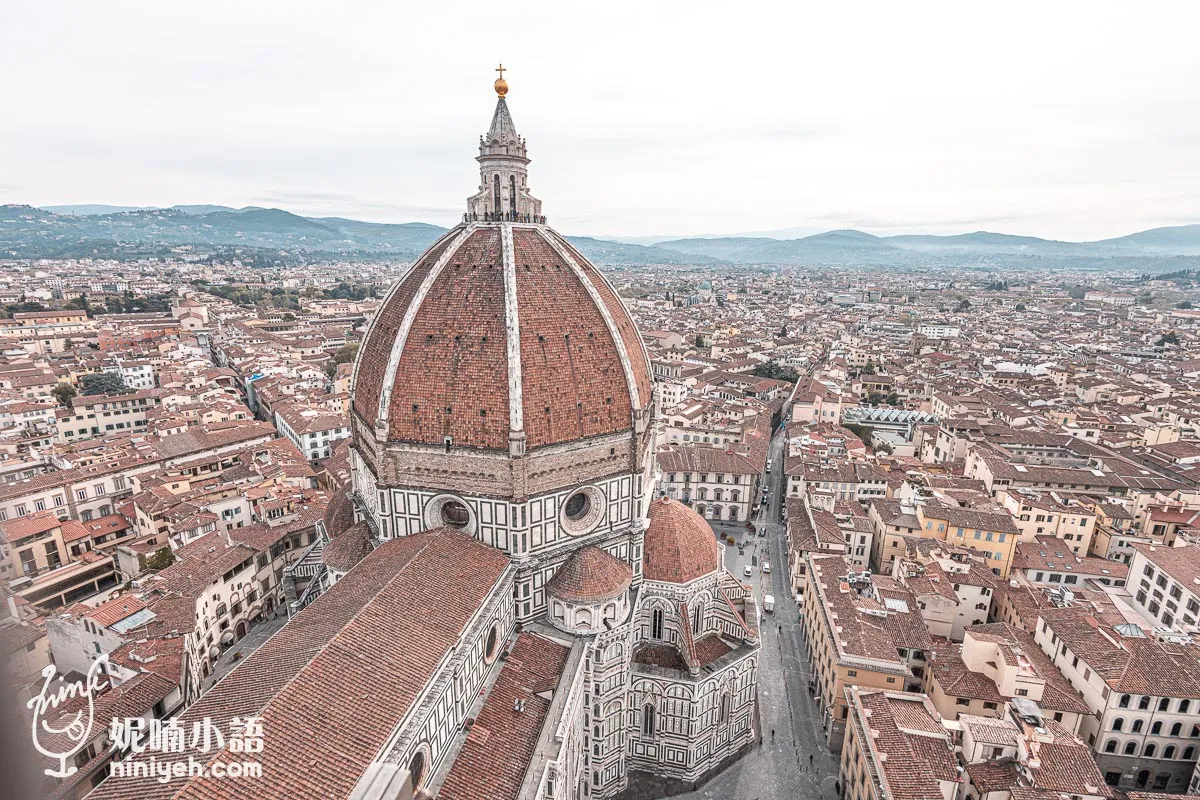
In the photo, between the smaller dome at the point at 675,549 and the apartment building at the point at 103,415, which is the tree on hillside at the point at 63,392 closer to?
the apartment building at the point at 103,415

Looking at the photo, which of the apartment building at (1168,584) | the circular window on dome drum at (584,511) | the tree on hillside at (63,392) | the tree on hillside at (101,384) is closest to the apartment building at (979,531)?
the apartment building at (1168,584)

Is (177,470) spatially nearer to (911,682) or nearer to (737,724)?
(737,724)

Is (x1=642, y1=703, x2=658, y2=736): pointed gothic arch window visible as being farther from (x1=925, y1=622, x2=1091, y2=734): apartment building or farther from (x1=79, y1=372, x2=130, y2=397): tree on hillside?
(x1=79, y1=372, x2=130, y2=397): tree on hillside

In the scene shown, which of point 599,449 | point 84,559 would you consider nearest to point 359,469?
point 599,449

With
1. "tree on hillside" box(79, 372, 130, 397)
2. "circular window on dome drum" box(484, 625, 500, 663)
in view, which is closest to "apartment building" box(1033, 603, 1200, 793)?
"circular window on dome drum" box(484, 625, 500, 663)

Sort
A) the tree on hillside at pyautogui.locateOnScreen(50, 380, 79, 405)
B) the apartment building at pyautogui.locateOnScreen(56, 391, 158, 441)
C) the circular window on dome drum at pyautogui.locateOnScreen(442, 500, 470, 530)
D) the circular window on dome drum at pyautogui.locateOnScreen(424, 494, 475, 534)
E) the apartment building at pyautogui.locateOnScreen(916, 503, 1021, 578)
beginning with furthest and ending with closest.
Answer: the tree on hillside at pyautogui.locateOnScreen(50, 380, 79, 405)
the apartment building at pyautogui.locateOnScreen(56, 391, 158, 441)
the apartment building at pyautogui.locateOnScreen(916, 503, 1021, 578)
the circular window on dome drum at pyautogui.locateOnScreen(442, 500, 470, 530)
the circular window on dome drum at pyautogui.locateOnScreen(424, 494, 475, 534)
